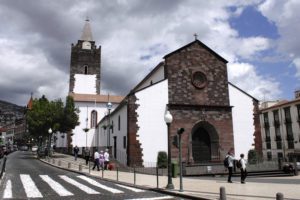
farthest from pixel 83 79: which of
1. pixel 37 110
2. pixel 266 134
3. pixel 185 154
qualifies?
pixel 185 154

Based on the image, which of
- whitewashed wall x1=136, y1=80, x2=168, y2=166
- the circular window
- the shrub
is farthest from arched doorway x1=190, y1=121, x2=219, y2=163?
the shrub

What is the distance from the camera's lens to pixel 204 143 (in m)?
32.3

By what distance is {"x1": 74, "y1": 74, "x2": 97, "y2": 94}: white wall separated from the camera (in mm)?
66312

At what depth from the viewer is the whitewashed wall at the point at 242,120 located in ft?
108

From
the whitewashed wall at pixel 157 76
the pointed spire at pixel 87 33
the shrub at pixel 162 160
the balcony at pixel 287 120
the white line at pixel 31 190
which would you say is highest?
the pointed spire at pixel 87 33

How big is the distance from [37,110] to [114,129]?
34.9 feet

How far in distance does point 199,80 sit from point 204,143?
6306mm

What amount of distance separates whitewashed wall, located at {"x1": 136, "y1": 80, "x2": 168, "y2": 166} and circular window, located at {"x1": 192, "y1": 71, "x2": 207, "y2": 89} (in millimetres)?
3778

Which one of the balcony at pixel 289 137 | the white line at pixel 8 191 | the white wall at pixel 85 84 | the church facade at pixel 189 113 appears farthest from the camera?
the white wall at pixel 85 84

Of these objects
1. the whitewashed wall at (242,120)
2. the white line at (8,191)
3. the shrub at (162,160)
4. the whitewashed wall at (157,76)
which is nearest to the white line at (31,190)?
the white line at (8,191)

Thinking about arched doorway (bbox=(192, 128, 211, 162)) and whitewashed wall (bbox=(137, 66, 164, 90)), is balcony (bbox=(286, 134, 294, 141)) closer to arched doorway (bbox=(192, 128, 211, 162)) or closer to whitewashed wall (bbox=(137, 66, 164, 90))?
arched doorway (bbox=(192, 128, 211, 162))

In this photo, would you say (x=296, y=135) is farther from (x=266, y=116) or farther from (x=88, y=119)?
(x=88, y=119)

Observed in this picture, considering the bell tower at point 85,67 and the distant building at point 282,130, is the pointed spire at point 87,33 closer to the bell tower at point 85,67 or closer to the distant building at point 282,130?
the bell tower at point 85,67

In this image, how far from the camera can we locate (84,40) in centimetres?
6981
